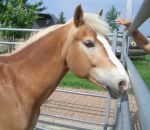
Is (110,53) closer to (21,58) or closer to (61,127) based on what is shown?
(21,58)

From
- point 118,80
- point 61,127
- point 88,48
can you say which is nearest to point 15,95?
point 88,48

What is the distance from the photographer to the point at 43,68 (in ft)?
9.58

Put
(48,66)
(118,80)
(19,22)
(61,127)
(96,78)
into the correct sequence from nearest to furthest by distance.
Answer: (118,80) < (96,78) < (48,66) < (61,127) < (19,22)

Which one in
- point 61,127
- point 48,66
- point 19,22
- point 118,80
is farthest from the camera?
point 19,22

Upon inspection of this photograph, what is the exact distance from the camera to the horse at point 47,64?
2.74m

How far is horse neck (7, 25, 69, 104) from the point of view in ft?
9.55

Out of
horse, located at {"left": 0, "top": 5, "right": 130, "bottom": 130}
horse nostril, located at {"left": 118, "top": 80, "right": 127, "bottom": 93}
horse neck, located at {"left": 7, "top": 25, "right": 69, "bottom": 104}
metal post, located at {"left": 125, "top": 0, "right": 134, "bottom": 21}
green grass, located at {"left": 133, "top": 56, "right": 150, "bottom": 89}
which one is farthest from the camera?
green grass, located at {"left": 133, "top": 56, "right": 150, "bottom": 89}

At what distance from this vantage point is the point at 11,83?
114 inches

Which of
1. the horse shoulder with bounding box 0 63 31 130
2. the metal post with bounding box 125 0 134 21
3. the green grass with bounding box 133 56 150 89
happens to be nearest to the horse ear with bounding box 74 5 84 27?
the metal post with bounding box 125 0 134 21

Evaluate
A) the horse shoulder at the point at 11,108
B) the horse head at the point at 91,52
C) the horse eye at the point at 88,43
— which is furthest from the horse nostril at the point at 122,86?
the horse shoulder at the point at 11,108

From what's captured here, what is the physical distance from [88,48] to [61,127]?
2.76 metres

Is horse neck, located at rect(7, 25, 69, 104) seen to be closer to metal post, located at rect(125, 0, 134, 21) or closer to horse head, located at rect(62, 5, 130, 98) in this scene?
horse head, located at rect(62, 5, 130, 98)

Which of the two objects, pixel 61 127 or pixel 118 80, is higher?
pixel 118 80

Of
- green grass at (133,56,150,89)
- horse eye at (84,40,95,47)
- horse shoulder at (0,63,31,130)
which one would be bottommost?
green grass at (133,56,150,89)
